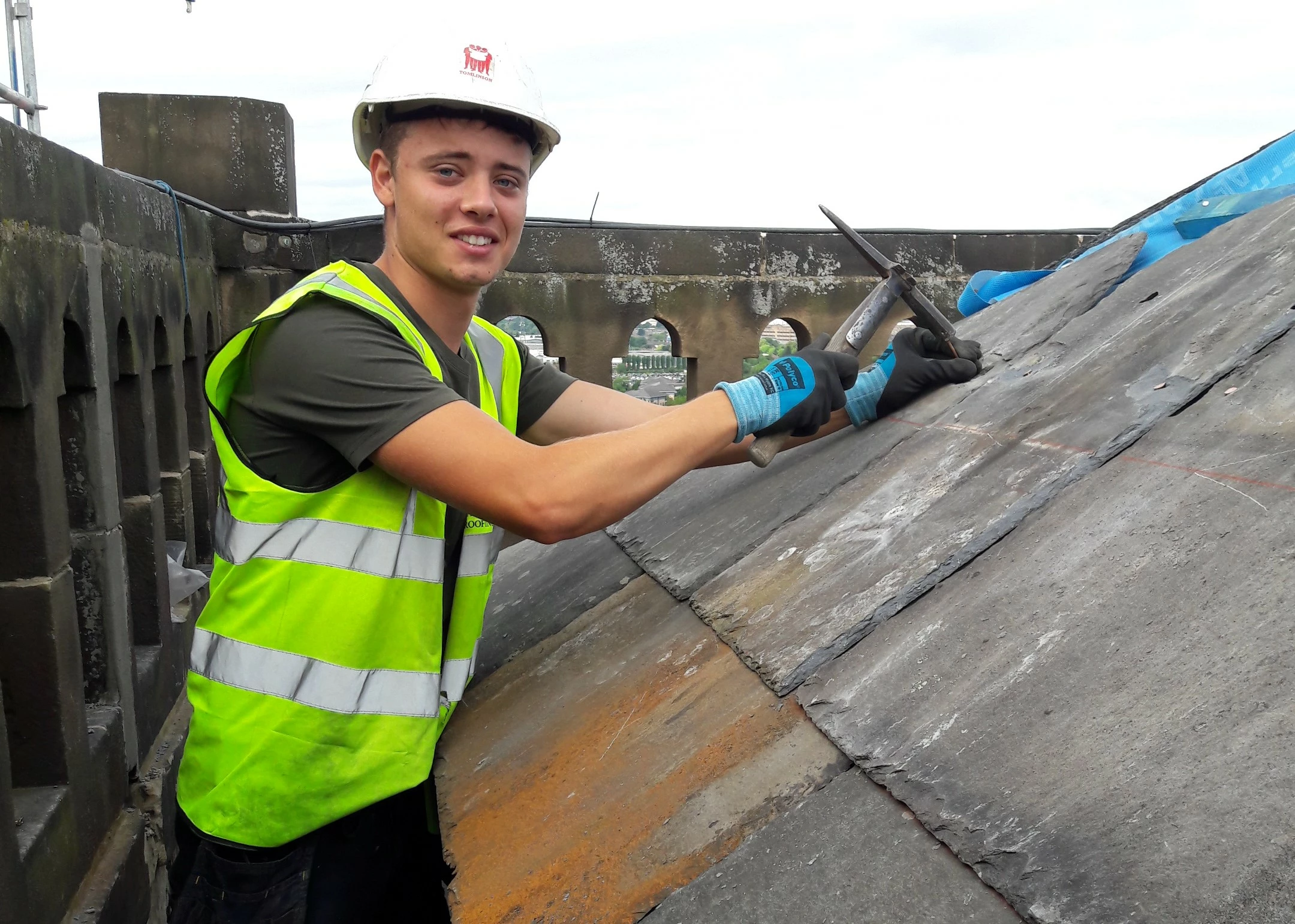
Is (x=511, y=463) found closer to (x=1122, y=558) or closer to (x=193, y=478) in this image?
(x=1122, y=558)

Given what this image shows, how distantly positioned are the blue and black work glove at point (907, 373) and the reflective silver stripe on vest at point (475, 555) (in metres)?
1.08

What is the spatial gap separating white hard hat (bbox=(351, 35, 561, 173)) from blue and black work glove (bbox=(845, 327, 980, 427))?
115 centimetres

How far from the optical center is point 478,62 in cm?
211

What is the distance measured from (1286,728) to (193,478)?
564 centimetres

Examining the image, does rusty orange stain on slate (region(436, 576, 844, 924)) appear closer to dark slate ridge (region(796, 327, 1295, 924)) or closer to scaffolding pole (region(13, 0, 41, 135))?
dark slate ridge (region(796, 327, 1295, 924))

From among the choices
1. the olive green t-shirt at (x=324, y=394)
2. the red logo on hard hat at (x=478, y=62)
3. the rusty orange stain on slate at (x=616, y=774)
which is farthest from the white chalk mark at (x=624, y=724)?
the red logo on hard hat at (x=478, y=62)

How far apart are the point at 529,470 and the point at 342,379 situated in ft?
1.20

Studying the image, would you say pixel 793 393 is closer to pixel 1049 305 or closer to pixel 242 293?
pixel 1049 305

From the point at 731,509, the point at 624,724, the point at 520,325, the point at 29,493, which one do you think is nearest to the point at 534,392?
Answer: the point at 731,509

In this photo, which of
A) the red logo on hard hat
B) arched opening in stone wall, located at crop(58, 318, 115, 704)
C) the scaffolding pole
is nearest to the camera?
the red logo on hard hat

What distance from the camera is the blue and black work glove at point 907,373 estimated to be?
278cm

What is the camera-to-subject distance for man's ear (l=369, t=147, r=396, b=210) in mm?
2209

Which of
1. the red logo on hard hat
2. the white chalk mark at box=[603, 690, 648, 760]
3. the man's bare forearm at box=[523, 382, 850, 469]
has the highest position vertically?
the red logo on hard hat

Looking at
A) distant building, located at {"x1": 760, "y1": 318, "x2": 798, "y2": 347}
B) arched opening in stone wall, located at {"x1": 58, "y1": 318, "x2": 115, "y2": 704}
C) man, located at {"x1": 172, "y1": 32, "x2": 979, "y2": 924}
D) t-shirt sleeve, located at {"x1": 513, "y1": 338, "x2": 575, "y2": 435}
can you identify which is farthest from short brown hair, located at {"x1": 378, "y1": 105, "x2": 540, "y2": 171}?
distant building, located at {"x1": 760, "y1": 318, "x2": 798, "y2": 347}
